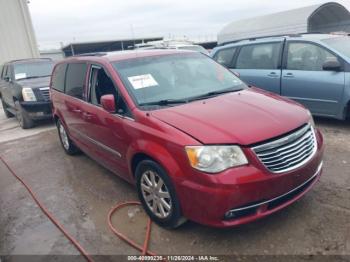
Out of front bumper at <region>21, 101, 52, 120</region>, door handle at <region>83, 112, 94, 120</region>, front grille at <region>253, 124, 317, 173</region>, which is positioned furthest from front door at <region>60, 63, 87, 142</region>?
front bumper at <region>21, 101, 52, 120</region>

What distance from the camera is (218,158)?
2740 mm

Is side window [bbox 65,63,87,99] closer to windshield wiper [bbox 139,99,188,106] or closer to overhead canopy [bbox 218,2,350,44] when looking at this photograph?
windshield wiper [bbox 139,99,188,106]

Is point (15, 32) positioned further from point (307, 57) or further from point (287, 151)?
point (287, 151)

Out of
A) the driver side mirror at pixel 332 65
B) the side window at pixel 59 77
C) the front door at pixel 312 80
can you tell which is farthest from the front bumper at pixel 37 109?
the driver side mirror at pixel 332 65

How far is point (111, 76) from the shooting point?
3805mm

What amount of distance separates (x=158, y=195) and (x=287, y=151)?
125cm

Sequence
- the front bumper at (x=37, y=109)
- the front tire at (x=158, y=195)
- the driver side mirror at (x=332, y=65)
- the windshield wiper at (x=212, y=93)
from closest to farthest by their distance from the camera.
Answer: the front tire at (x=158, y=195), the windshield wiper at (x=212, y=93), the driver side mirror at (x=332, y=65), the front bumper at (x=37, y=109)

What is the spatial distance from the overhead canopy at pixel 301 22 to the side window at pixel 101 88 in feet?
54.6

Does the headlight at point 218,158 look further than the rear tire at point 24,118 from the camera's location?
No

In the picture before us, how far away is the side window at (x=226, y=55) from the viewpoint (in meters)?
7.43

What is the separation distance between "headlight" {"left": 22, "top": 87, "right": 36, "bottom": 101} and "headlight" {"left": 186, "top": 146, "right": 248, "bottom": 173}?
22.5ft

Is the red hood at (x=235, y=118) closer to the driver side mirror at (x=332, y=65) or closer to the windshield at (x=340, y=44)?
the driver side mirror at (x=332, y=65)

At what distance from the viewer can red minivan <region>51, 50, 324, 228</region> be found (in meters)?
2.74

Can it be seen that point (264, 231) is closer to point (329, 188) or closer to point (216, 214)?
point (216, 214)
